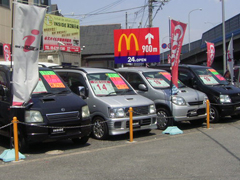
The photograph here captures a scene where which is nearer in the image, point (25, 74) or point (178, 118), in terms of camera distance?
point (25, 74)

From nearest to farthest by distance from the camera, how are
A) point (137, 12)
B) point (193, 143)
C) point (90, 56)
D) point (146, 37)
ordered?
point (193, 143)
point (146, 37)
point (137, 12)
point (90, 56)

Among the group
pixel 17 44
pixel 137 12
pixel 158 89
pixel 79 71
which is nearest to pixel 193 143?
pixel 158 89

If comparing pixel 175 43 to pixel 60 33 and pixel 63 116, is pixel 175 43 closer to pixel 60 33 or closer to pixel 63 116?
pixel 63 116

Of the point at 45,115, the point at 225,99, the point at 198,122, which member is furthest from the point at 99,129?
the point at 225,99

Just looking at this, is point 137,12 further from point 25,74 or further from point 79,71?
point 25,74

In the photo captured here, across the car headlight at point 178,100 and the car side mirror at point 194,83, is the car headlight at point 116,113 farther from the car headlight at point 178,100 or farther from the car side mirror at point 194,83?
the car side mirror at point 194,83

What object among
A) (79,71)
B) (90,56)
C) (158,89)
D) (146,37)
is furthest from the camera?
(90,56)

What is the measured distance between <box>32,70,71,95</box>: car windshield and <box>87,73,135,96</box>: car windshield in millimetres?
1147

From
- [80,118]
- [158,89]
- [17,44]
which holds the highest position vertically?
[17,44]

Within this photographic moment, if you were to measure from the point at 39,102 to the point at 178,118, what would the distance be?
475 cm

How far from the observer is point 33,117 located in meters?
7.12

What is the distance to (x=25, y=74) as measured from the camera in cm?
711

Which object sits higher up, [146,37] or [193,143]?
[146,37]

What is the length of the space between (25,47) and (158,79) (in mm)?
5564
